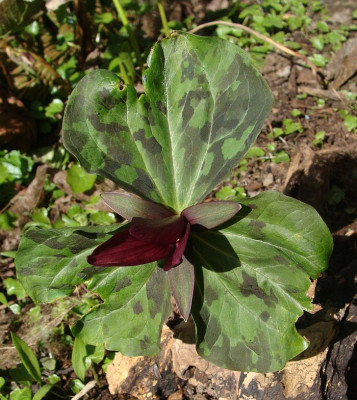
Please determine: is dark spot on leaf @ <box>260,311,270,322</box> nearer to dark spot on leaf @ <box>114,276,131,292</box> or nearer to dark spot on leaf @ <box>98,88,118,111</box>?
dark spot on leaf @ <box>114,276,131,292</box>

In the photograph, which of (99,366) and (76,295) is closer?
(99,366)

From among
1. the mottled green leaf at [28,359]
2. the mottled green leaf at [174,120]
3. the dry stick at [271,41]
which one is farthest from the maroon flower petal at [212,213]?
the dry stick at [271,41]

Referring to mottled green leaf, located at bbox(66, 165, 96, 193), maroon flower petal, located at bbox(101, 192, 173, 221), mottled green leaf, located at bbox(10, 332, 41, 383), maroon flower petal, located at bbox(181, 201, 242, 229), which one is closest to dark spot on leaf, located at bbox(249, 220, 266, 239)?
Result: maroon flower petal, located at bbox(181, 201, 242, 229)

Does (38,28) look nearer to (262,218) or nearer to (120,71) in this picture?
(120,71)

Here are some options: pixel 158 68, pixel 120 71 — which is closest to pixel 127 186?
pixel 158 68

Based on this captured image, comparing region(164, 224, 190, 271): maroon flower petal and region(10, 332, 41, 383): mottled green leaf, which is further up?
region(164, 224, 190, 271): maroon flower petal

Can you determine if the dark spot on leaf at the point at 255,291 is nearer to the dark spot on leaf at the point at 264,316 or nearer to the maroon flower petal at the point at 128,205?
the dark spot on leaf at the point at 264,316
